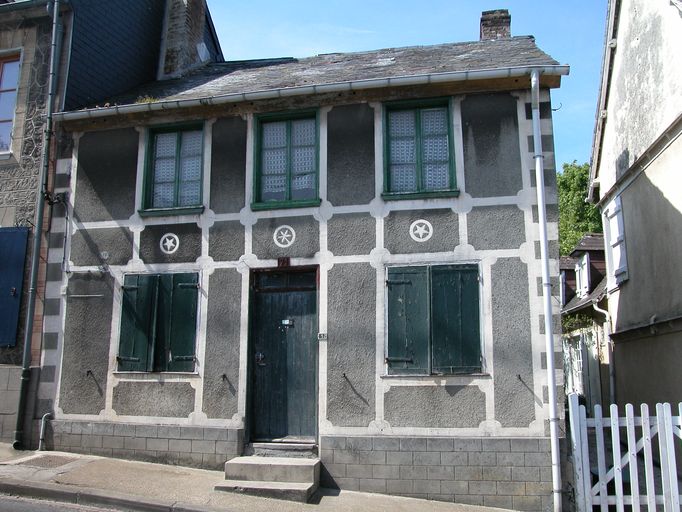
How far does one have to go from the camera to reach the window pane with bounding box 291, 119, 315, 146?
831 centimetres

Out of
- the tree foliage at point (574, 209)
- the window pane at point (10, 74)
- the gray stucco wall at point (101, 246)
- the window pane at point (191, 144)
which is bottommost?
the gray stucco wall at point (101, 246)

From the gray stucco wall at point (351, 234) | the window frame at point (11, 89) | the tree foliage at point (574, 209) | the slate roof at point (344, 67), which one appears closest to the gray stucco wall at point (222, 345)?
the gray stucco wall at point (351, 234)

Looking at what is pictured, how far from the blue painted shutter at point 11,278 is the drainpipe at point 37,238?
19 centimetres

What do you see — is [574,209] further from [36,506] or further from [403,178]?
[36,506]

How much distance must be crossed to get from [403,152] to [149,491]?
17.3 feet

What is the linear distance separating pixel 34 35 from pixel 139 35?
7.50 ft

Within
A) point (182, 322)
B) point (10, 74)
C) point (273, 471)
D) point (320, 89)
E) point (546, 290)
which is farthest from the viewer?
point (10, 74)

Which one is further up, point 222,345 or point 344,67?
point 344,67

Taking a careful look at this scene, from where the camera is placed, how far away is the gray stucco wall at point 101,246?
8.57 metres

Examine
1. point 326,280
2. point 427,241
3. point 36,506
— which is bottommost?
point 36,506

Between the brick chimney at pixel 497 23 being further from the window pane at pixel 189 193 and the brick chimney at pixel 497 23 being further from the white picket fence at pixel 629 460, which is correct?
the white picket fence at pixel 629 460

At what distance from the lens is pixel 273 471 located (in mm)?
6996

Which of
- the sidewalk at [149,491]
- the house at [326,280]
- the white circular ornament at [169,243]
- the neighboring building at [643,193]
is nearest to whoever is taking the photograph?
the sidewalk at [149,491]

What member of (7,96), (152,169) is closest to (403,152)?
(152,169)
